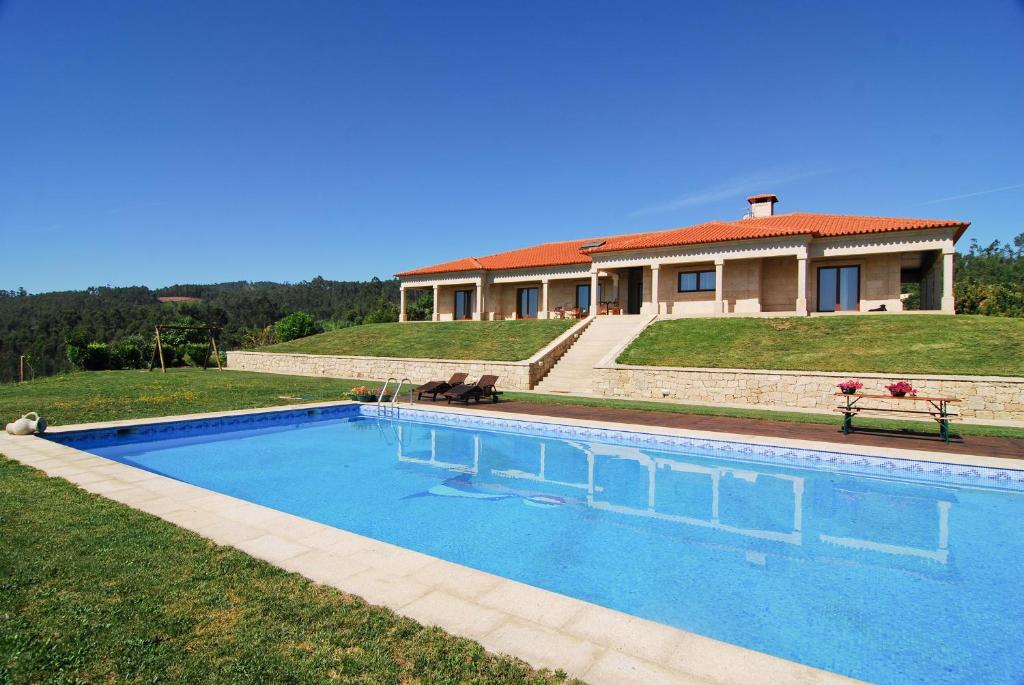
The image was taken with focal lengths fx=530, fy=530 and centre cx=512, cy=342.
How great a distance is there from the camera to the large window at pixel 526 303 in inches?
1300

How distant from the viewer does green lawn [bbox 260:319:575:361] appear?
23092 mm

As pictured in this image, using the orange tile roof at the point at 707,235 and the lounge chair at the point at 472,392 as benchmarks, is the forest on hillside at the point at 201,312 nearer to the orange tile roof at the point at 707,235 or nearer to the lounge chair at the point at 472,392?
the orange tile roof at the point at 707,235

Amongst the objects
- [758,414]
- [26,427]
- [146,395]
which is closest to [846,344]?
[758,414]

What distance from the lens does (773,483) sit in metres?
8.65

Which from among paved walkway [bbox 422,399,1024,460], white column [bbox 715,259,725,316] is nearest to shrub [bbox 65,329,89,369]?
paved walkway [bbox 422,399,1024,460]

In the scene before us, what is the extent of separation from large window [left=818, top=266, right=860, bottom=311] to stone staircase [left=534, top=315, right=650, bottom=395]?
8248 mm

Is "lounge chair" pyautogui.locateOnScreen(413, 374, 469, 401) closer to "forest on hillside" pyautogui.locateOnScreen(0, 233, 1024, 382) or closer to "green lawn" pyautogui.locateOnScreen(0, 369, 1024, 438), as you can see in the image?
"green lawn" pyautogui.locateOnScreen(0, 369, 1024, 438)

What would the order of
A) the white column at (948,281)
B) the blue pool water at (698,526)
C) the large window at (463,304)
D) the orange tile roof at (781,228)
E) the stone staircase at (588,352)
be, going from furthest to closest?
1. the large window at (463,304)
2. the orange tile roof at (781,228)
3. the white column at (948,281)
4. the stone staircase at (588,352)
5. the blue pool water at (698,526)

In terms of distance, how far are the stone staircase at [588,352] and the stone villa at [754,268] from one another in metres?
2.73

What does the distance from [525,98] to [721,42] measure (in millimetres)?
9380

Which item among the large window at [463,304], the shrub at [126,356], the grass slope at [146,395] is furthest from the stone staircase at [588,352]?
the shrub at [126,356]

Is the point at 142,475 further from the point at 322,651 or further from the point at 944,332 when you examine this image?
the point at 944,332

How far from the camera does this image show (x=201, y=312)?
75625 millimetres

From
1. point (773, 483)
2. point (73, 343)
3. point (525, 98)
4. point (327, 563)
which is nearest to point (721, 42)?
point (525, 98)
